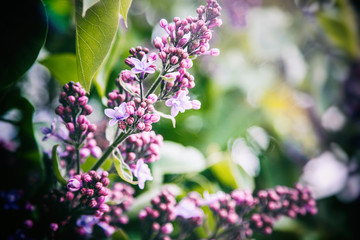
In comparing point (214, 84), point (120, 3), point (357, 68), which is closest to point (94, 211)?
point (120, 3)

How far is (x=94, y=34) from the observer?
443mm

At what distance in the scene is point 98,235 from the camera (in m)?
0.59

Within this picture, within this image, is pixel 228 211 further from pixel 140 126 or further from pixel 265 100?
pixel 265 100

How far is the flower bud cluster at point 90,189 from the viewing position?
434 millimetres

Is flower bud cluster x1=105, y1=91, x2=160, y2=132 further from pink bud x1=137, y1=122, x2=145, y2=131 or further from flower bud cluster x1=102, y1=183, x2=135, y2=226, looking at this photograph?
flower bud cluster x1=102, y1=183, x2=135, y2=226

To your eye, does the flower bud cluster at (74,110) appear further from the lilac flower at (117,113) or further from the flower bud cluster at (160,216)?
the flower bud cluster at (160,216)

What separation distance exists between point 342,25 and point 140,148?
150cm

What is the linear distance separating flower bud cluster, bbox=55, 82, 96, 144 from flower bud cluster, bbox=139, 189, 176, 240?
21 centimetres

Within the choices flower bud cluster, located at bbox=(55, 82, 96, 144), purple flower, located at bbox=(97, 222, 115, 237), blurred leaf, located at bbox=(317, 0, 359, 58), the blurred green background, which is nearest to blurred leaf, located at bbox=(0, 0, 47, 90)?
flower bud cluster, located at bbox=(55, 82, 96, 144)

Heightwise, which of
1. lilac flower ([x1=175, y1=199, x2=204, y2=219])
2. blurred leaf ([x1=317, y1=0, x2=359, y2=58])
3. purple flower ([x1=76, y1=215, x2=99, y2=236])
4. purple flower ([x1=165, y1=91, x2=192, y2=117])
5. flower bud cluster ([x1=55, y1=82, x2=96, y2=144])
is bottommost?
purple flower ([x1=76, y1=215, x2=99, y2=236])

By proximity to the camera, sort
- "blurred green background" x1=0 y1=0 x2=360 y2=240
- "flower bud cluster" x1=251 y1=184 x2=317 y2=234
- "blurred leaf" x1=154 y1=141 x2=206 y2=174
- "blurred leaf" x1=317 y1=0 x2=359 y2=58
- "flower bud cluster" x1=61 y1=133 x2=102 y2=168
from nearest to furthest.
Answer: "flower bud cluster" x1=61 y1=133 x2=102 y2=168, "flower bud cluster" x1=251 y1=184 x2=317 y2=234, "blurred leaf" x1=154 y1=141 x2=206 y2=174, "blurred green background" x1=0 y1=0 x2=360 y2=240, "blurred leaf" x1=317 y1=0 x2=359 y2=58

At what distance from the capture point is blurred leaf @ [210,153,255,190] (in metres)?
0.89

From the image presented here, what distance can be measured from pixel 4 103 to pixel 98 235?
1.17ft

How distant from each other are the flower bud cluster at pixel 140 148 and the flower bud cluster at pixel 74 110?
72mm
